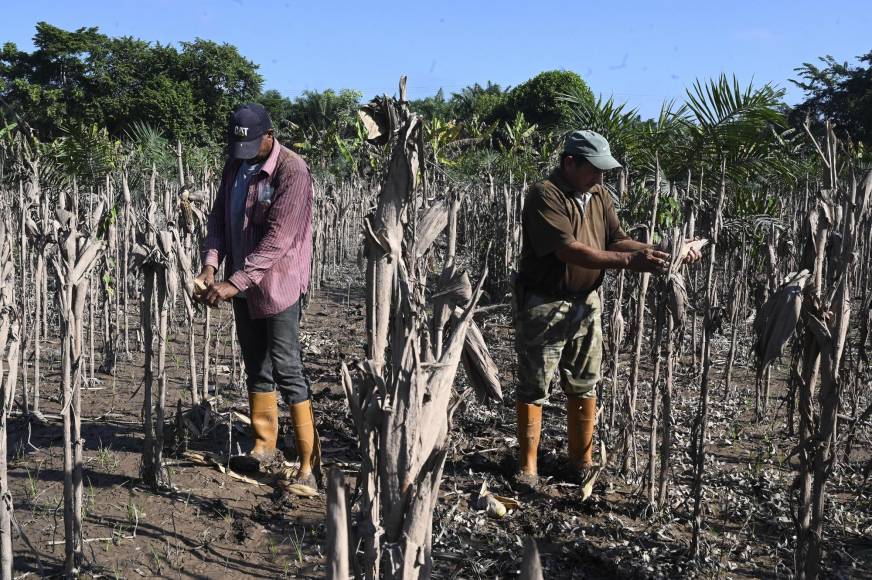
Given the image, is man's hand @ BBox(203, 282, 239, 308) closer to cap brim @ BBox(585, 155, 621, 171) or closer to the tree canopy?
cap brim @ BBox(585, 155, 621, 171)

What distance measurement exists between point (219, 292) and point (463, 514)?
1.39 metres

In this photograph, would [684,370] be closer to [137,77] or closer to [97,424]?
[97,424]

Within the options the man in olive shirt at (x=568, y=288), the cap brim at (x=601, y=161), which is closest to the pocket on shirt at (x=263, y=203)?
the man in olive shirt at (x=568, y=288)

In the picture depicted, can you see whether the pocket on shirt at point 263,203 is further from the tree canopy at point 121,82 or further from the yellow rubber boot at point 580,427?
the tree canopy at point 121,82

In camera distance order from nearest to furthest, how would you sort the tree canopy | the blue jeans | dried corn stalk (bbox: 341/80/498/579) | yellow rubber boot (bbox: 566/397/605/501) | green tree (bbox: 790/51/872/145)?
dried corn stalk (bbox: 341/80/498/579) → the blue jeans → yellow rubber boot (bbox: 566/397/605/501) → green tree (bbox: 790/51/872/145) → the tree canopy

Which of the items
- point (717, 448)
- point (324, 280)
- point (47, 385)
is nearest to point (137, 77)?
point (324, 280)

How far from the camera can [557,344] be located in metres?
3.46

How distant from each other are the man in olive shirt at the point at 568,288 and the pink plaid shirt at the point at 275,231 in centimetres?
99

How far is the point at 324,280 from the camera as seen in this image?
11.0 m

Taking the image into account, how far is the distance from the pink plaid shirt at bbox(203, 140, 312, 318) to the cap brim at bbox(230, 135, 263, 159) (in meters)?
0.09

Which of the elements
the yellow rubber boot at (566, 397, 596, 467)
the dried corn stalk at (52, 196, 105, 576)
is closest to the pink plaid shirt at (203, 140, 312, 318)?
the dried corn stalk at (52, 196, 105, 576)

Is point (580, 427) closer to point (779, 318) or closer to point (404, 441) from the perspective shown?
point (779, 318)

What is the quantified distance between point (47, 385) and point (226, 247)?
2.41m

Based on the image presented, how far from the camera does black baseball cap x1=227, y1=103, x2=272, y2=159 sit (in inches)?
124
